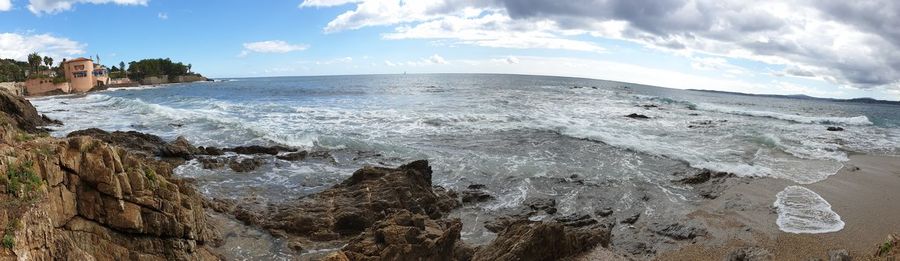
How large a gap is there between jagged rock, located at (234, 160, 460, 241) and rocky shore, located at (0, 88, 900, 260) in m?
0.04

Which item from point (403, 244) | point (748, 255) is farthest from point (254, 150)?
point (748, 255)

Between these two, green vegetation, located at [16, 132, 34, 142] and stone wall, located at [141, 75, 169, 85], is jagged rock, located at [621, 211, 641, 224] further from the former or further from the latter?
stone wall, located at [141, 75, 169, 85]

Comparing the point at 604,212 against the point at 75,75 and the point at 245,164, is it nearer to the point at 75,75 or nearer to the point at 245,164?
the point at 245,164

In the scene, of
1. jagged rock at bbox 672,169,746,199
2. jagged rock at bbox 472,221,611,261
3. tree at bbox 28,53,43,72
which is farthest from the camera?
tree at bbox 28,53,43,72

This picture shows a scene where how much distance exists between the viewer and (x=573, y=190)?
17.3 metres

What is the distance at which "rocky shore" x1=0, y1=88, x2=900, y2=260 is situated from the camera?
23.5 ft

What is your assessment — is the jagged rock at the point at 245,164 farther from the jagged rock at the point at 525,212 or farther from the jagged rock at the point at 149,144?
the jagged rock at the point at 525,212

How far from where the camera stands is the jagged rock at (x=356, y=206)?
12280mm

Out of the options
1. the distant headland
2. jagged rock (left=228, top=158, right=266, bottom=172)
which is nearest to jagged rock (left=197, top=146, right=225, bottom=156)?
jagged rock (left=228, top=158, right=266, bottom=172)

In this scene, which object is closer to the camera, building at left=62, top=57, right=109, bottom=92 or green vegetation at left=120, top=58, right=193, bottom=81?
building at left=62, top=57, right=109, bottom=92

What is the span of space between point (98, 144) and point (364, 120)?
2886 cm

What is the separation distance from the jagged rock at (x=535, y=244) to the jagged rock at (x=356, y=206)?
3.79 metres

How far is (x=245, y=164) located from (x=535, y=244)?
1327cm

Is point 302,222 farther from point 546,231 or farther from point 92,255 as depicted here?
point 546,231
